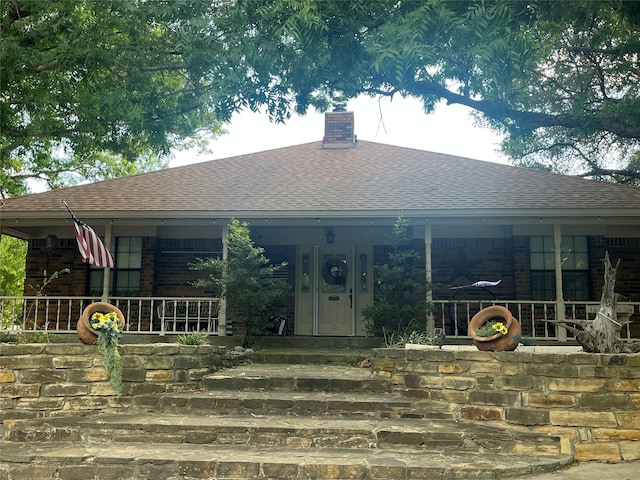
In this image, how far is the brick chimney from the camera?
50.3 ft

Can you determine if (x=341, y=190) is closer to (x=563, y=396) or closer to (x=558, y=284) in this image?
(x=558, y=284)

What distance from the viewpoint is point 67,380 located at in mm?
7074

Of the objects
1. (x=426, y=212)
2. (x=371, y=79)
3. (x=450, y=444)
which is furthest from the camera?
(x=426, y=212)

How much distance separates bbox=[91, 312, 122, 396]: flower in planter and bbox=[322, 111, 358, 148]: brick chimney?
30.5 feet

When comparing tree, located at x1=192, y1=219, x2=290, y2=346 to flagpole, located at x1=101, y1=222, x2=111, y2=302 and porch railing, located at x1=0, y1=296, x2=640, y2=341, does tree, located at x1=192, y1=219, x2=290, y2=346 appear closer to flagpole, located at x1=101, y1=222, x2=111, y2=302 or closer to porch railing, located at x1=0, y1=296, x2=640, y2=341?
porch railing, located at x1=0, y1=296, x2=640, y2=341

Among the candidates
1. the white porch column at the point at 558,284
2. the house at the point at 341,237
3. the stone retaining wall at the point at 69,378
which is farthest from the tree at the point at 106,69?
the white porch column at the point at 558,284

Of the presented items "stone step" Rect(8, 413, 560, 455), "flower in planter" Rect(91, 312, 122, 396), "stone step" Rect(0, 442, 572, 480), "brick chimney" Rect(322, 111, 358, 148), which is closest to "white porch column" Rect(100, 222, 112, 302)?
"flower in planter" Rect(91, 312, 122, 396)

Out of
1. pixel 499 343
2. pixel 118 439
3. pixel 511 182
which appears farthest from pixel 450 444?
pixel 511 182

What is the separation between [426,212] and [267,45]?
4.88 m

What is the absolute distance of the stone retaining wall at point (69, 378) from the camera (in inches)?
277

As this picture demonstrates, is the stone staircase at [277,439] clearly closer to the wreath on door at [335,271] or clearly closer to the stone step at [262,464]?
the stone step at [262,464]

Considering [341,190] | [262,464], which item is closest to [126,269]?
[341,190]

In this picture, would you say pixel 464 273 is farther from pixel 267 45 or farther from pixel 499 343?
pixel 267 45

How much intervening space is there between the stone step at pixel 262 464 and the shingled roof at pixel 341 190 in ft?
18.0
